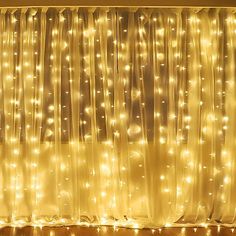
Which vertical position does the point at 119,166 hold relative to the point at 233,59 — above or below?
below

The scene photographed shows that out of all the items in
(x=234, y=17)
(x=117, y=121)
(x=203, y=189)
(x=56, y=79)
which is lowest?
(x=203, y=189)

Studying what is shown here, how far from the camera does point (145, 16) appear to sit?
3.86m

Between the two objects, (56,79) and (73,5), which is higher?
(73,5)

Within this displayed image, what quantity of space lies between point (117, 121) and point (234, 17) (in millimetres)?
1469

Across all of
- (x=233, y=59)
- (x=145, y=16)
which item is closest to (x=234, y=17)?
(x=233, y=59)

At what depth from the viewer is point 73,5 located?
365 cm

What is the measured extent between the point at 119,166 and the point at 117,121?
420 mm

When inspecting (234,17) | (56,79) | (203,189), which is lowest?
(203,189)

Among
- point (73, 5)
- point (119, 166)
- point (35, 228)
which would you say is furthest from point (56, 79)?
point (35, 228)

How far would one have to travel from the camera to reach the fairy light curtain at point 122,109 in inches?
151

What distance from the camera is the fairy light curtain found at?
3.84 metres

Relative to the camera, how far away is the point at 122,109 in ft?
12.6
